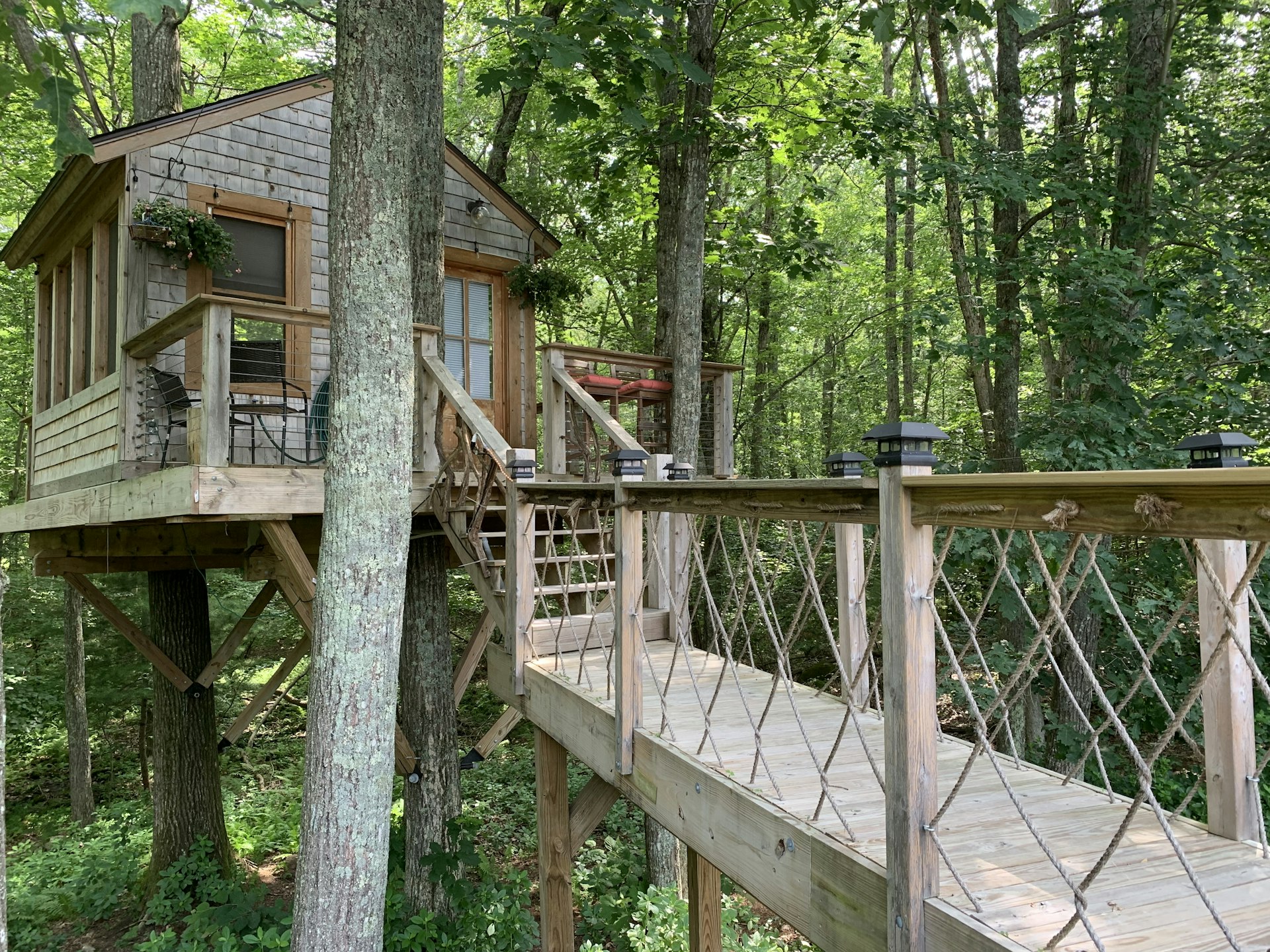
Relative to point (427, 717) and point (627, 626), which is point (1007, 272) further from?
point (427, 717)

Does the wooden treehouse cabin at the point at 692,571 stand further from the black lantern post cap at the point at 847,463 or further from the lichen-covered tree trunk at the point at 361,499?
the lichen-covered tree trunk at the point at 361,499

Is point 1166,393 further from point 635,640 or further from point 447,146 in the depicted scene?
point 447,146

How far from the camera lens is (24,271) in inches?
500

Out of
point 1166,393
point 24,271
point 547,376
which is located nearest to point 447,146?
point 547,376

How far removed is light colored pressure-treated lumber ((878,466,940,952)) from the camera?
1.78m

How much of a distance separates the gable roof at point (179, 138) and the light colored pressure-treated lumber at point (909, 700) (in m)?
5.70

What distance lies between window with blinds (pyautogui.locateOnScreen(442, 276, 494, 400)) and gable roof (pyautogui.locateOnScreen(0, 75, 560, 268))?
3.03ft

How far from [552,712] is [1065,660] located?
498cm

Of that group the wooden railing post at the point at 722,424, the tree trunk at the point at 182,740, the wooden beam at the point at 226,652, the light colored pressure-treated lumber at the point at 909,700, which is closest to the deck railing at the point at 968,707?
the light colored pressure-treated lumber at the point at 909,700

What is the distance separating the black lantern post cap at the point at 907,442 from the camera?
1758 mm

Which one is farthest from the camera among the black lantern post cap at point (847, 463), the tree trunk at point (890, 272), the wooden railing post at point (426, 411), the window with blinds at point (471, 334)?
the tree trunk at point (890, 272)

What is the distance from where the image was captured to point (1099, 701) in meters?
3.10

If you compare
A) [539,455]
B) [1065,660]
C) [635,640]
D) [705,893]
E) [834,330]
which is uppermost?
[834,330]

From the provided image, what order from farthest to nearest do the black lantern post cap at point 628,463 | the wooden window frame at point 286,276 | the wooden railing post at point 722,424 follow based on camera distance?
the wooden railing post at point 722,424, the wooden window frame at point 286,276, the black lantern post cap at point 628,463
